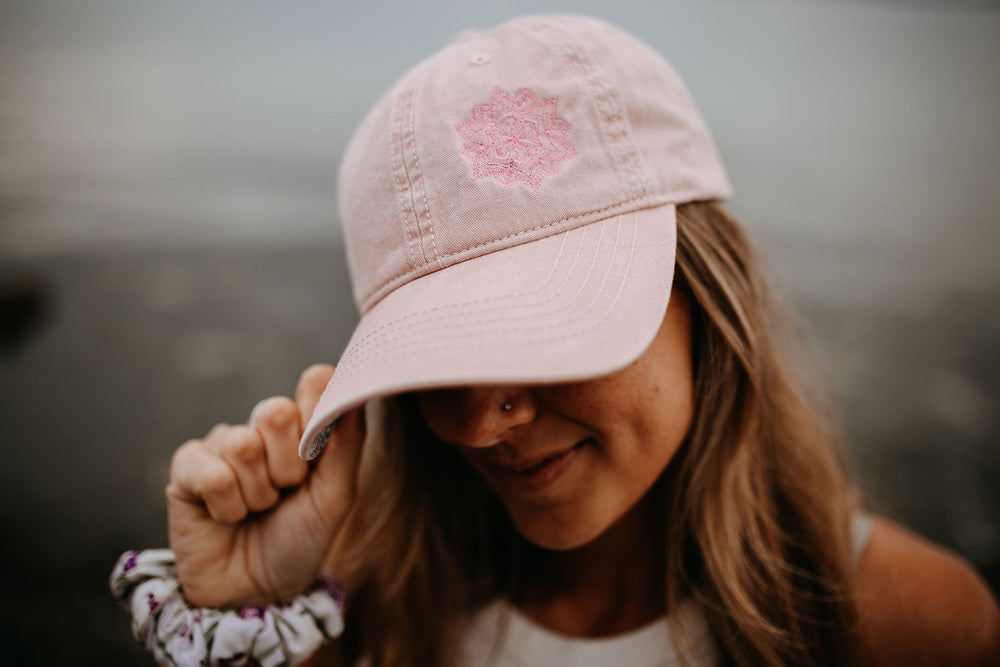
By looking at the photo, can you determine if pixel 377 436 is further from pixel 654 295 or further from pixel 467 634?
pixel 654 295

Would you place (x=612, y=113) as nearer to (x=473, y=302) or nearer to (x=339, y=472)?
(x=473, y=302)

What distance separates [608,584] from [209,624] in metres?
0.50

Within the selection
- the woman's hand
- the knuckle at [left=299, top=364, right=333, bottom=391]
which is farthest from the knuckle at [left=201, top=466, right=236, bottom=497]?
the knuckle at [left=299, top=364, right=333, bottom=391]

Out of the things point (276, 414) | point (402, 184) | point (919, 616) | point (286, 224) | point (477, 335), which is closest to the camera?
point (477, 335)

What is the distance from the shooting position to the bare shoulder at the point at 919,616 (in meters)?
0.73

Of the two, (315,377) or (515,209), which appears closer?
(515,209)

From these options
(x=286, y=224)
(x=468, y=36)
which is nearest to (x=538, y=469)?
(x=468, y=36)

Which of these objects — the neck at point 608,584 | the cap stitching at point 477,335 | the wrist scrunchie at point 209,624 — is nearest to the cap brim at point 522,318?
the cap stitching at point 477,335

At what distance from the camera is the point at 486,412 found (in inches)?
21.9

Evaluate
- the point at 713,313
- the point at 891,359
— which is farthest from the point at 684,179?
the point at 891,359

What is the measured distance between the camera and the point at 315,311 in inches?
40.7

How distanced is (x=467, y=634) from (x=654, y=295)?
61 centimetres

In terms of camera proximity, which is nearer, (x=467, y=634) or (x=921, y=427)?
(x=467, y=634)

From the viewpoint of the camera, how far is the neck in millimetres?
768
